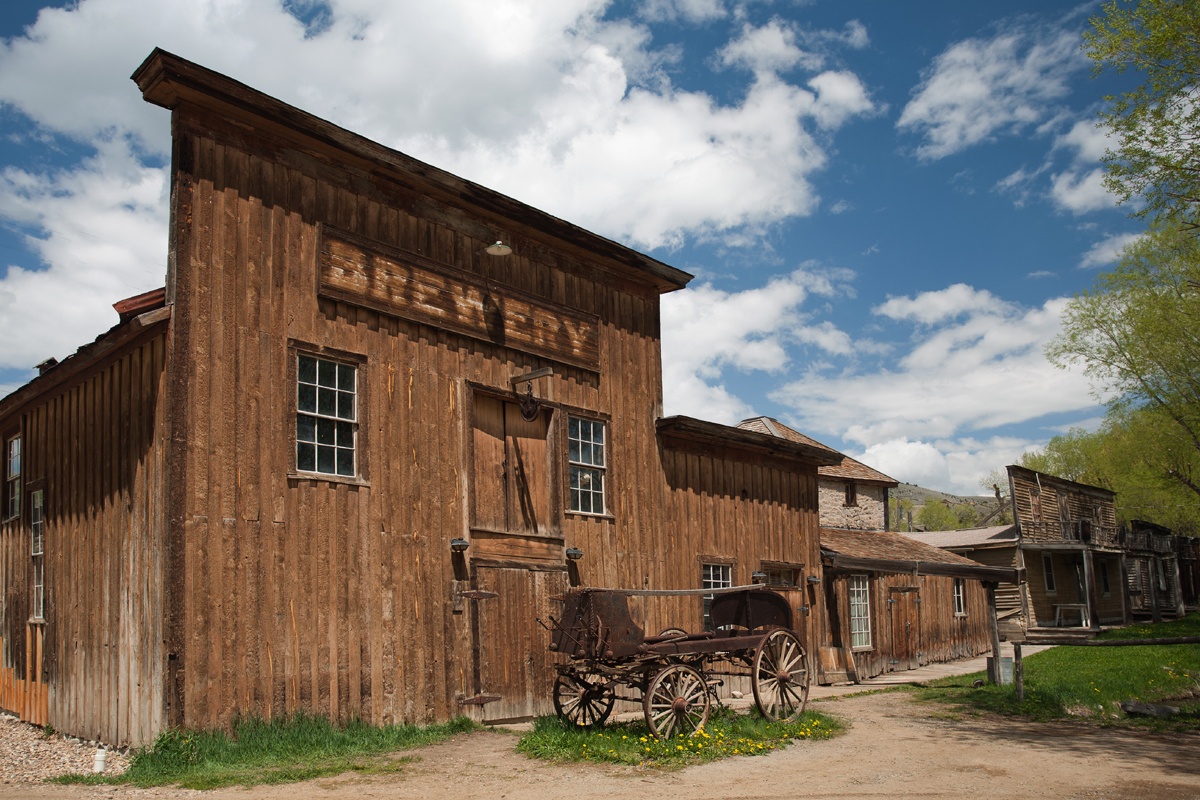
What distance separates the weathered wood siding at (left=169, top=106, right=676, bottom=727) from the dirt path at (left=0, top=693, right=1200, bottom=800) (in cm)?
147

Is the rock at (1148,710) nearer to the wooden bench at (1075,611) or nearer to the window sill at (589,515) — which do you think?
the window sill at (589,515)

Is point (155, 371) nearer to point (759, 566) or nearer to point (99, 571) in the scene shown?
point (99, 571)

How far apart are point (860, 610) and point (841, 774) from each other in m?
12.6

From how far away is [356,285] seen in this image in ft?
37.9

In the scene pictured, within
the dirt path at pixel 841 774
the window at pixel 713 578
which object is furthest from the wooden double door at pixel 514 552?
the window at pixel 713 578

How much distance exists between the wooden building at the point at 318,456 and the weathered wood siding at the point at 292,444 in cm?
3

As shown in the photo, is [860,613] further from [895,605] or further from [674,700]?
[674,700]

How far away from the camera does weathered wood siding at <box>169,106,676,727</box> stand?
9.90 metres

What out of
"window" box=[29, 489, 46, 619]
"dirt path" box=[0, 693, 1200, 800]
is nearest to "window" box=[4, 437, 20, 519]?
"window" box=[29, 489, 46, 619]

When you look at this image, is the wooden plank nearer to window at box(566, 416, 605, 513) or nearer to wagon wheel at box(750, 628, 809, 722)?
window at box(566, 416, 605, 513)

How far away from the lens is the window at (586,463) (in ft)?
46.8

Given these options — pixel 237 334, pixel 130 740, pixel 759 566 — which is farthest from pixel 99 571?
pixel 759 566

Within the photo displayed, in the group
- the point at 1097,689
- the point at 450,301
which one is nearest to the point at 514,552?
the point at 450,301

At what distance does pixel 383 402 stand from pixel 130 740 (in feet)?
14.3
